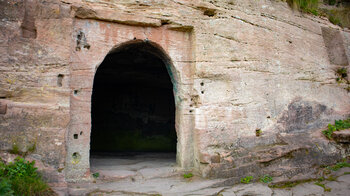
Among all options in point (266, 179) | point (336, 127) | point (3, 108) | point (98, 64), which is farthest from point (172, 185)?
point (336, 127)

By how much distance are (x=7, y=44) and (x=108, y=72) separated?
13.8 ft

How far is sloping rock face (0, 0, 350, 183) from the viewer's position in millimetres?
4074

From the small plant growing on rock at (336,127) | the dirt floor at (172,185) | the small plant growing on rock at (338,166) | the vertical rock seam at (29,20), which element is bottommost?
the dirt floor at (172,185)

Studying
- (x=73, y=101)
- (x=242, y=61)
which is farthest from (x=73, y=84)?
(x=242, y=61)

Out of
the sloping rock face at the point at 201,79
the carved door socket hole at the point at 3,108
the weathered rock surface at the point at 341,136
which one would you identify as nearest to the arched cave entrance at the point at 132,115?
the sloping rock face at the point at 201,79

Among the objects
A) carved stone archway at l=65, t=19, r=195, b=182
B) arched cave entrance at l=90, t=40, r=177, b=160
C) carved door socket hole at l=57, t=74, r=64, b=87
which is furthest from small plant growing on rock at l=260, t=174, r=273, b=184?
arched cave entrance at l=90, t=40, r=177, b=160

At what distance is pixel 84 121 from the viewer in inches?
→ 175

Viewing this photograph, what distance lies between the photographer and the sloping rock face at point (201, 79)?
4074mm

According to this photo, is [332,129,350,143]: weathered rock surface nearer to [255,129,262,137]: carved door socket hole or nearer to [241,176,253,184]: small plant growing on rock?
[255,129,262,137]: carved door socket hole

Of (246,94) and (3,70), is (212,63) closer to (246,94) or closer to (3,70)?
(246,94)

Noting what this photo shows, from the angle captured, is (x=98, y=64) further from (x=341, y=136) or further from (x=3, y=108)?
(x=341, y=136)

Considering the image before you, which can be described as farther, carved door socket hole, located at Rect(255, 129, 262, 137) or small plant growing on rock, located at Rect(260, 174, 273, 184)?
carved door socket hole, located at Rect(255, 129, 262, 137)

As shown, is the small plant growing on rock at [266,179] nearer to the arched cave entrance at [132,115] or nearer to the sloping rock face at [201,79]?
the sloping rock face at [201,79]

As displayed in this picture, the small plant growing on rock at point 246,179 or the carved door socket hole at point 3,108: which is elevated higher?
the carved door socket hole at point 3,108
